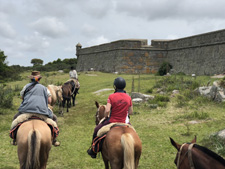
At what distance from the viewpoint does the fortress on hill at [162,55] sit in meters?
20.9

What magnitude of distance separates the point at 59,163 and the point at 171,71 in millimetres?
21998

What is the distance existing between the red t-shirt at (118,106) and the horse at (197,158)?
1355 millimetres

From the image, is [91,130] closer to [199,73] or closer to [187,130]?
[187,130]

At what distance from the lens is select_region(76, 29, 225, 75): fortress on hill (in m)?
20.9

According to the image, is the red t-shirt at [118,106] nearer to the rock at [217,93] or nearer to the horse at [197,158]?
the horse at [197,158]

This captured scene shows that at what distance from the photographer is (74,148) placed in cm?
673

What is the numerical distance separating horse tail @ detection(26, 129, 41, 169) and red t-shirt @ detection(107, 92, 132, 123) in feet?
4.49

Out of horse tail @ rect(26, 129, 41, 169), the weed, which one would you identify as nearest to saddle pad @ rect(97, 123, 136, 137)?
horse tail @ rect(26, 129, 41, 169)

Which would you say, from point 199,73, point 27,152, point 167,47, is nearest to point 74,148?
point 27,152

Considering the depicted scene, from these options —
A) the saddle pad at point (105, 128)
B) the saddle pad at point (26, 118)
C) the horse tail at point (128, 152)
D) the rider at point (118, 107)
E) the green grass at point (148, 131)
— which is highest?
the rider at point (118, 107)

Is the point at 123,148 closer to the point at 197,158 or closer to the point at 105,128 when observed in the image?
the point at 105,128

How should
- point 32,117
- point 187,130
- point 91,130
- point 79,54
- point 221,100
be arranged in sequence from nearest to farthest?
point 32,117 → point 187,130 → point 91,130 → point 221,100 → point 79,54

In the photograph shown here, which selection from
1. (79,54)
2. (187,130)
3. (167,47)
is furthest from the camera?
(79,54)

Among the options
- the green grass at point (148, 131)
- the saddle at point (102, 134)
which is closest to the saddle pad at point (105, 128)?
the saddle at point (102, 134)
